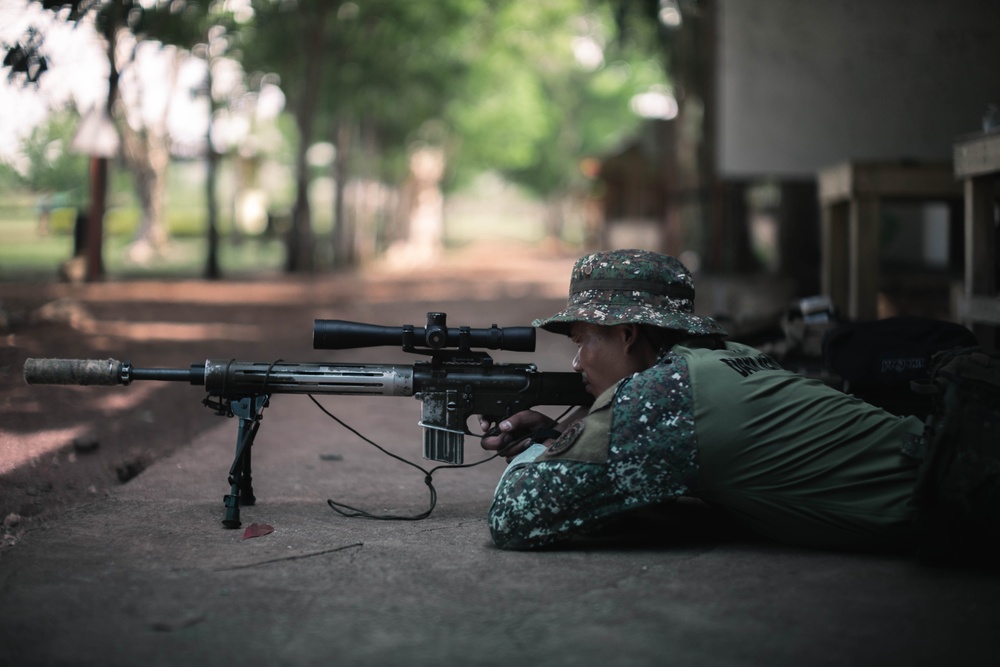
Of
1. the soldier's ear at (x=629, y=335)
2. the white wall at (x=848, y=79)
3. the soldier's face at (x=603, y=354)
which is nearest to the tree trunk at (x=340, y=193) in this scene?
the white wall at (x=848, y=79)

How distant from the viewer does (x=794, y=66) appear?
377 inches

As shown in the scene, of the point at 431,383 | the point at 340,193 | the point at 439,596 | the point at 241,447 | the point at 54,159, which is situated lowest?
the point at 439,596

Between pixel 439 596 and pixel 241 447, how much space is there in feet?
4.33

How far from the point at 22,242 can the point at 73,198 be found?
3.95 metres

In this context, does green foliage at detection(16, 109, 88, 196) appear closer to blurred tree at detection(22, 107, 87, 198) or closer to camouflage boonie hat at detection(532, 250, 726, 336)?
blurred tree at detection(22, 107, 87, 198)

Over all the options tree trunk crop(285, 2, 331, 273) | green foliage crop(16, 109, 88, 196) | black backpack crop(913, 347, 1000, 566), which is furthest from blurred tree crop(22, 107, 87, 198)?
black backpack crop(913, 347, 1000, 566)

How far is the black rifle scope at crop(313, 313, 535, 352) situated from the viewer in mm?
3842

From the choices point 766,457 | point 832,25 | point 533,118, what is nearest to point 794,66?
point 832,25

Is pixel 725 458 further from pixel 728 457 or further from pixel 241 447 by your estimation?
pixel 241 447

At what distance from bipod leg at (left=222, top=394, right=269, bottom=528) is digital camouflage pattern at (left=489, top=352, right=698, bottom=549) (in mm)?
1103

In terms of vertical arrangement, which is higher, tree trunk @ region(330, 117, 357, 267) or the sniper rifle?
tree trunk @ region(330, 117, 357, 267)

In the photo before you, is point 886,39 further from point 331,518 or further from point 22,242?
point 22,242

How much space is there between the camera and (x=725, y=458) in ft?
11.2

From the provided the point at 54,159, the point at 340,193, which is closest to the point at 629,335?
the point at 54,159
